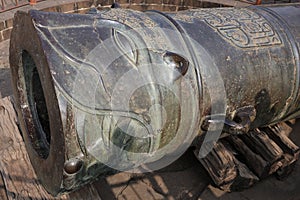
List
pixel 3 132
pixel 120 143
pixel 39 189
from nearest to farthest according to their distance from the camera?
pixel 120 143, pixel 39 189, pixel 3 132

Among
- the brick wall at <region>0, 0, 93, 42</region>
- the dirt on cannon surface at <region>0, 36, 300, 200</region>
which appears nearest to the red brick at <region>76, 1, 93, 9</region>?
the brick wall at <region>0, 0, 93, 42</region>

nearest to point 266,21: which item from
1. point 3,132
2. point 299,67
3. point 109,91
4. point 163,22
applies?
point 299,67

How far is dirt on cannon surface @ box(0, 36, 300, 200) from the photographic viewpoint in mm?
2400

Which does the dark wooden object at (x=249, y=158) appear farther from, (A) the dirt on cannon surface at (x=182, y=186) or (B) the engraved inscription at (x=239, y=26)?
(B) the engraved inscription at (x=239, y=26)

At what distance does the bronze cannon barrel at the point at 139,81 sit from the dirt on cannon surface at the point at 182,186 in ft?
1.89

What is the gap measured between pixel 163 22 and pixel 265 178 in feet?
5.08

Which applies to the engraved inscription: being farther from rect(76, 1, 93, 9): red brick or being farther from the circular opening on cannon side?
rect(76, 1, 93, 9): red brick

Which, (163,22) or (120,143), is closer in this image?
(120,143)

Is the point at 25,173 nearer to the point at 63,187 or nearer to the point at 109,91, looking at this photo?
the point at 63,187

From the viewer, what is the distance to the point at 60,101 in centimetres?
118

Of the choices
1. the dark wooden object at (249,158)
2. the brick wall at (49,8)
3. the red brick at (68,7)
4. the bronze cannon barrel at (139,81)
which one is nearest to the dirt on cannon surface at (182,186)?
the dark wooden object at (249,158)

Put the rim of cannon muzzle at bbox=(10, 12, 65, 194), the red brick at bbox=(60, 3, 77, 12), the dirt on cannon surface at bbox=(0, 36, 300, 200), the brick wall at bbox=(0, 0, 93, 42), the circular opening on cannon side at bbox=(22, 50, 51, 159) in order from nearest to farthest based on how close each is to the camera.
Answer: the rim of cannon muzzle at bbox=(10, 12, 65, 194)
the circular opening on cannon side at bbox=(22, 50, 51, 159)
the dirt on cannon surface at bbox=(0, 36, 300, 200)
the brick wall at bbox=(0, 0, 93, 42)
the red brick at bbox=(60, 3, 77, 12)

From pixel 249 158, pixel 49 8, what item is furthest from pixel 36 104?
pixel 49 8

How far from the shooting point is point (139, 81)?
52.9 inches
